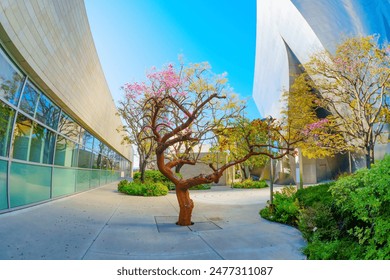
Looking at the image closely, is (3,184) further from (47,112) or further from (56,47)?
(56,47)

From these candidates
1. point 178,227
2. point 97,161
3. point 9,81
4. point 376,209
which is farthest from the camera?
point 97,161

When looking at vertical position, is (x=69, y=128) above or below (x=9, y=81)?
below

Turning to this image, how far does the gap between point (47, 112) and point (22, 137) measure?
1993mm

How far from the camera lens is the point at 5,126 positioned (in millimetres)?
5453

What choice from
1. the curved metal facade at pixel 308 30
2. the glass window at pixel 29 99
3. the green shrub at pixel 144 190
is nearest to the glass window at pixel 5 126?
the glass window at pixel 29 99

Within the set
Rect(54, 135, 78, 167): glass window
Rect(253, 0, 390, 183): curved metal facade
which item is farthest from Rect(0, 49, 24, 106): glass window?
Rect(253, 0, 390, 183): curved metal facade

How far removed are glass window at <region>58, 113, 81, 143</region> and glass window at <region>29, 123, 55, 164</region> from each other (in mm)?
1064

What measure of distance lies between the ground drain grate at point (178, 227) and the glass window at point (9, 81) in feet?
14.8

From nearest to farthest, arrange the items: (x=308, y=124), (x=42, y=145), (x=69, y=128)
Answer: (x=42, y=145) → (x=69, y=128) → (x=308, y=124)

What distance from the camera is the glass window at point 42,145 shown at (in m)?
7.04

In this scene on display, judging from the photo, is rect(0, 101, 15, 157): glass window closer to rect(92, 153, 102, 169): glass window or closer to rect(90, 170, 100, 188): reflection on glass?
rect(90, 170, 100, 188): reflection on glass

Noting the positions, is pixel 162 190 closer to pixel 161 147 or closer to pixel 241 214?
pixel 241 214

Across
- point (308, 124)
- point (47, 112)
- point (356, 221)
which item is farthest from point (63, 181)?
point (308, 124)
